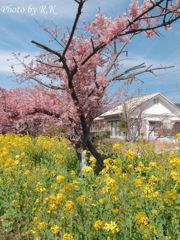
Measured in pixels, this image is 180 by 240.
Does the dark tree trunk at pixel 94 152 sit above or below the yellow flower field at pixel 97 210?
above

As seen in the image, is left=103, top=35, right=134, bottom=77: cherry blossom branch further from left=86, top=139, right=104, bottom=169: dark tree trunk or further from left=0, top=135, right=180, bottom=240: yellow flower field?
left=0, top=135, right=180, bottom=240: yellow flower field

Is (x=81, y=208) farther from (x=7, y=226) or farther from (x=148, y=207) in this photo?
(x=7, y=226)

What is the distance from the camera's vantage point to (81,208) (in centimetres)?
388

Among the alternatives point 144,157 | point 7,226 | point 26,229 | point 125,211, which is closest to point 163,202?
point 125,211

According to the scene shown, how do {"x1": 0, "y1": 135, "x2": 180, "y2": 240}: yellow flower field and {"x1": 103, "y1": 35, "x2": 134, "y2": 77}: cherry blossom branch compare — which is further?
{"x1": 103, "y1": 35, "x2": 134, "y2": 77}: cherry blossom branch

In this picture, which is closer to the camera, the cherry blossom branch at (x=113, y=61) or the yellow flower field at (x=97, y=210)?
the yellow flower field at (x=97, y=210)

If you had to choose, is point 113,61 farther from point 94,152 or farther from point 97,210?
point 97,210

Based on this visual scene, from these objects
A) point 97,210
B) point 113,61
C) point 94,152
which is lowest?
point 97,210

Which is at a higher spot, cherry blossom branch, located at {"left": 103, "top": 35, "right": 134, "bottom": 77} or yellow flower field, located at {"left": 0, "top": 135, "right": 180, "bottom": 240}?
cherry blossom branch, located at {"left": 103, "top": 35, "right": 134, "bottom": 77}

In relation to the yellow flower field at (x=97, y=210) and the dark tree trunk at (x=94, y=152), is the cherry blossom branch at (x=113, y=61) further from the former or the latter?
the yellow flower field at (x=97, y=210)

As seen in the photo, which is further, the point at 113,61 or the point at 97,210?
the point at 113,61

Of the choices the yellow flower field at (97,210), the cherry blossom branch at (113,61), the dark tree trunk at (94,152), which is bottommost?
the yellow flower field at (97,210)

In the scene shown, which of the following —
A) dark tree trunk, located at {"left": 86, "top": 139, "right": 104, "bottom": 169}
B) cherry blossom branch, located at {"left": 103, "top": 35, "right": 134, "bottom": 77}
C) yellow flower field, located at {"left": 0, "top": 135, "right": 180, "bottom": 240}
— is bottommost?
yellow flower field, located at {"left": 0, "top": 135, "right": 180, "bottom": 240}

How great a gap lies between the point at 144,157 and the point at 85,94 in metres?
2.56
